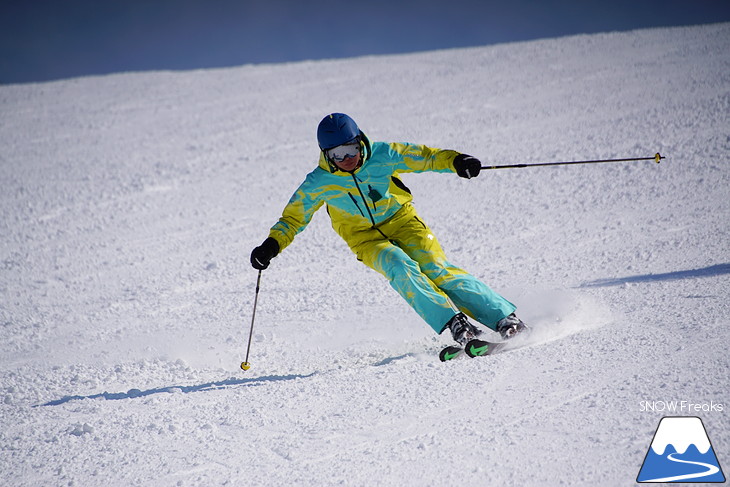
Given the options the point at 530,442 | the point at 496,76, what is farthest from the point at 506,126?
the point at 530,442

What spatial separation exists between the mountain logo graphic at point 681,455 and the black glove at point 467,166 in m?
2.05

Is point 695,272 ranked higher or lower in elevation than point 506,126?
lower

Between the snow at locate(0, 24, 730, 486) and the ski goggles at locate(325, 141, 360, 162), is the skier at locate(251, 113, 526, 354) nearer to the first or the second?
the ski goggles at locate(325, 141, 360, 162)

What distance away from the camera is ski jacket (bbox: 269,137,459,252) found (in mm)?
4504

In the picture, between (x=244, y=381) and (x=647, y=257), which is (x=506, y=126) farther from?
(x=244, y=381)

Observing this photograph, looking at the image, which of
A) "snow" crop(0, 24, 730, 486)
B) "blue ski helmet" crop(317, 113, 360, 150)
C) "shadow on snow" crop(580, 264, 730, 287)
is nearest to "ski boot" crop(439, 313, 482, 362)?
"snow" crop(0, 24, 730, 486)

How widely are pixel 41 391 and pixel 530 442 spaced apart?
327cm

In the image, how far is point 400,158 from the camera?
455 centimetres

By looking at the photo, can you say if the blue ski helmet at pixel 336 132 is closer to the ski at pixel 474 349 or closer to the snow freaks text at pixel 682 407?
the ski at pixel 474 349

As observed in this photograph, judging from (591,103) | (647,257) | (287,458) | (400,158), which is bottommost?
(287,458)

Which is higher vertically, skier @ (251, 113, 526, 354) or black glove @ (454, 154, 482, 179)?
black glove @ (454, 154, 482, 179)

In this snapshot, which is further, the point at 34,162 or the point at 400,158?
the point at 34,162

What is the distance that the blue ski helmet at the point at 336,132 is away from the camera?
434cm

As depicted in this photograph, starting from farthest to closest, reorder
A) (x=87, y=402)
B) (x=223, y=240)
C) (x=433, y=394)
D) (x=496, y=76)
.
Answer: (x=496, y=76), (x=223, y=240), (x=87, y=402), (x=433, y=394)
